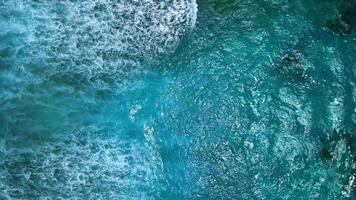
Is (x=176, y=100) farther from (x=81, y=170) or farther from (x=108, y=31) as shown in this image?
(x=81, y=170)

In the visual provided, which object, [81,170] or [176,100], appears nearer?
[81,170]

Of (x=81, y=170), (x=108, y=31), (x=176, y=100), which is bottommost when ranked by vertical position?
(x=81, y=170)

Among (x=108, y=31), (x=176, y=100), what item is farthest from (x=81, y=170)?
(x=108, y=31)

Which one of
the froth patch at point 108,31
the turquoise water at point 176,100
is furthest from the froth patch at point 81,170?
the froth patch at point 108,31

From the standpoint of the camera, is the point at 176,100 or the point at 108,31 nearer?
the point at 176,100

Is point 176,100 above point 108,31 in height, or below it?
below

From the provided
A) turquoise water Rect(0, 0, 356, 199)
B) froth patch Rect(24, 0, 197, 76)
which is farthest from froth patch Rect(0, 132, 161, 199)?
froth patch Rect(24, 0, 197, 76)

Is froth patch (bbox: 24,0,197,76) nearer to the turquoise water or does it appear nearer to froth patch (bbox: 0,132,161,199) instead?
the turquoise water

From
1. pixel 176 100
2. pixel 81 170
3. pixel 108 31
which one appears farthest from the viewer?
pixel 108 31

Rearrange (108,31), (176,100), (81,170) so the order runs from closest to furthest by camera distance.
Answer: (81,170), (176,100), (108,31)
